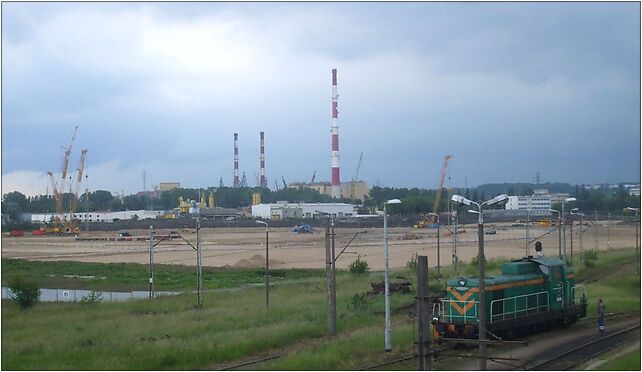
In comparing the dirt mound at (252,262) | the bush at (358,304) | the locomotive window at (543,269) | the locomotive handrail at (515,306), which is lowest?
the dirt mound at (252,262)

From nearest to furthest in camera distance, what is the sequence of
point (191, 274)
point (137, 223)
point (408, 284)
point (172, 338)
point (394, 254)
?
point (172, 338) → point (408, 284) → point (191, 274) → point (394, 254) → point (137, 223)

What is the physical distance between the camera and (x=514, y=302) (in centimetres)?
2728

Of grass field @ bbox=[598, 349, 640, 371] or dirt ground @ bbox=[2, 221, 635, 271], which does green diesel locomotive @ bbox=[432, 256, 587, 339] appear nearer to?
grass field @ bbox=[598, 349, 640, 371]

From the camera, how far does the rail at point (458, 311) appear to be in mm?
25783

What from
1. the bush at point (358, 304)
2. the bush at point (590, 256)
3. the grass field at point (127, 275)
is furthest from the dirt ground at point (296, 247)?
the bush at point (358, 304)

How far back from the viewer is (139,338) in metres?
27.4

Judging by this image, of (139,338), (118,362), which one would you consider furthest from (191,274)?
(118,362)

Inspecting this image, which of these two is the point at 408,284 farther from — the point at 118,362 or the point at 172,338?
the point at 118,362

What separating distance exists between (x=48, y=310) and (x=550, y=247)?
61602 mm

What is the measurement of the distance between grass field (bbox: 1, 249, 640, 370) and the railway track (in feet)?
15.0

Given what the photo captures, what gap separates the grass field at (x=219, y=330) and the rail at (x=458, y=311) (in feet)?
4.86

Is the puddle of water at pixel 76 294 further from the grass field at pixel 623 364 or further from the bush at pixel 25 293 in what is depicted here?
the grass field at pixel 623 364

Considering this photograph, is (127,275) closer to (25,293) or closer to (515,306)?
A: (25,293)

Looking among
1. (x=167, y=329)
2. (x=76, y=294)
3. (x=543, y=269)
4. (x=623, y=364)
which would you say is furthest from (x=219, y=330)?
(x=76, y=294)
